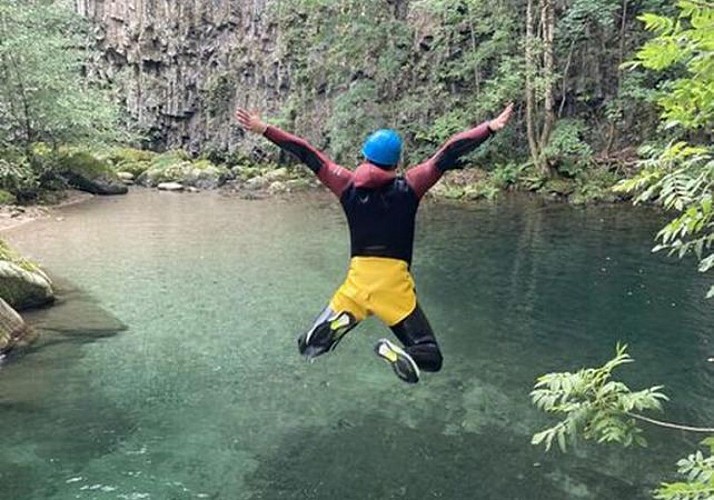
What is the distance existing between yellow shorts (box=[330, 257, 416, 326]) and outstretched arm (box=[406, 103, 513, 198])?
56 cm

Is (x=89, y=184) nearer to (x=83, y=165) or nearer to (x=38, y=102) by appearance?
(x=83, y=165)

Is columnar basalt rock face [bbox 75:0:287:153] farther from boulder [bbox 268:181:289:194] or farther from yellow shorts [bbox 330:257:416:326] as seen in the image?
yellow shorts [bbox 330:257:416:326]

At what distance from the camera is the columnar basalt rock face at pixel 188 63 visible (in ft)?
131

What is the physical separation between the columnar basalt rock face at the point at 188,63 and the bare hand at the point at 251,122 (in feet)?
113

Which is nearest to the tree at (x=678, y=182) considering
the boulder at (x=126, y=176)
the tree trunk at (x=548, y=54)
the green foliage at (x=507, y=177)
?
the tree trunk at (x=548, y=54)

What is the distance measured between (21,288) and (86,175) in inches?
732

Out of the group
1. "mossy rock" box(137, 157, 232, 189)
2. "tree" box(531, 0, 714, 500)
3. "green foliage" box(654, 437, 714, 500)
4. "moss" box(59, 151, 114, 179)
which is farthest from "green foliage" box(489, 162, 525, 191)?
"green foliage" box(654, 437, 714, 500)

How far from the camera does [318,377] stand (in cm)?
841

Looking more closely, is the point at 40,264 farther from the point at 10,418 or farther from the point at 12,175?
the point at 12,175

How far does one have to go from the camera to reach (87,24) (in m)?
42.9

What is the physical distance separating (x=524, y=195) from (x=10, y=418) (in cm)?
2060

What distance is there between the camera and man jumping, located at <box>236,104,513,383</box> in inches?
192

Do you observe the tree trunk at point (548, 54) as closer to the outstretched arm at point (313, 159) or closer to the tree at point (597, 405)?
the outstretched arm at point (313, 159)

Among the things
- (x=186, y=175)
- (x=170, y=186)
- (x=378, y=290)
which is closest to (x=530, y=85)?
(x=170, y=186)
